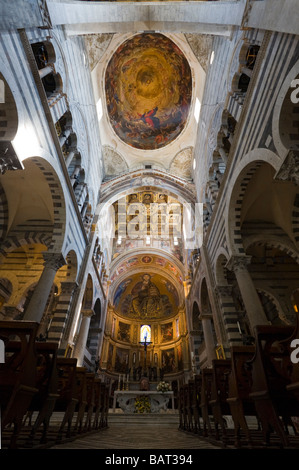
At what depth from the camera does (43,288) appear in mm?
8281

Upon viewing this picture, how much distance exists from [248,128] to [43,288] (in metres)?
8.60

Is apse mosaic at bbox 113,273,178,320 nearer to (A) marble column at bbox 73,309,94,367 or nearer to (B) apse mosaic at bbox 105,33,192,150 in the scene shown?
(A) marble column at bbox 73,309,94,367

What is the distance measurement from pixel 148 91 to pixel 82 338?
56.6 feet

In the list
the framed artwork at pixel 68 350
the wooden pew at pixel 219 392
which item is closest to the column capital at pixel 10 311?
the framed artwork at pixel 68 350

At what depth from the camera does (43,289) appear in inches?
325

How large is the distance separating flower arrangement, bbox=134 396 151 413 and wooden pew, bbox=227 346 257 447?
951 cm

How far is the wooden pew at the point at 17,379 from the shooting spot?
7.47 feet

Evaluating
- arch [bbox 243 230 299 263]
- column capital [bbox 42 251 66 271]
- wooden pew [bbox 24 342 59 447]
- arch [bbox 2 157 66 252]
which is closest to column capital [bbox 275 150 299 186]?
arch [bbox 243 230 299 263]

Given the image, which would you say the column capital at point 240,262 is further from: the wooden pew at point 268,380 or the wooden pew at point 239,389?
the wooden pew at point 268,380

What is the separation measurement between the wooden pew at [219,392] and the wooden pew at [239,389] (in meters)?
0.39

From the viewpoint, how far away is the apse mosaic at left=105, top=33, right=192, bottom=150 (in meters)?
15.5

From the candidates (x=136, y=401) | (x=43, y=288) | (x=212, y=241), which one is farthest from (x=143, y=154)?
(x=136, y=401)

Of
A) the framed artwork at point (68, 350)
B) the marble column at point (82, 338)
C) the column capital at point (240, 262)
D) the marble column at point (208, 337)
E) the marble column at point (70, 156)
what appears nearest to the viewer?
the column capital at point (240, 262)

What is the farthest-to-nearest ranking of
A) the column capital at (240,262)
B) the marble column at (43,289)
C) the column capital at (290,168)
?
the column capital at (240,262) < the marble column at (43,289) < the column capital at (290,168)
